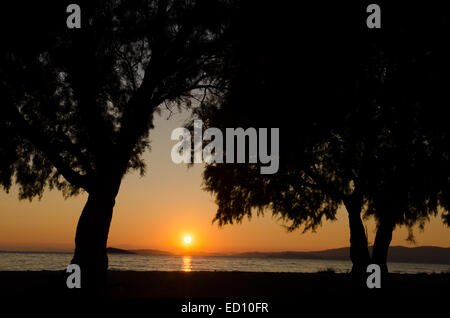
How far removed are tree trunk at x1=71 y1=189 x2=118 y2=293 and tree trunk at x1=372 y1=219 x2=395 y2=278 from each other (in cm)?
941

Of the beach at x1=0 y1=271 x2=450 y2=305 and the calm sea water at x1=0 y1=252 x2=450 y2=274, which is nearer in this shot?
the beach at x1=0 y1=271 x2=450 y2=305

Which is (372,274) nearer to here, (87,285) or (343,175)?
(343,175)

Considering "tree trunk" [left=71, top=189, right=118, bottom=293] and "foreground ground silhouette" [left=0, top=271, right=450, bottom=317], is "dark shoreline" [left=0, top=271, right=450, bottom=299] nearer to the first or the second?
"foreground ground silhouette" [left=0, top=271, right=450, bottom=317]

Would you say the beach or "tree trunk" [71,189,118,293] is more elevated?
"tree trunk" [71,189,118,293]

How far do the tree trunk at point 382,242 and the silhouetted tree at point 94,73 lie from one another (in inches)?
322

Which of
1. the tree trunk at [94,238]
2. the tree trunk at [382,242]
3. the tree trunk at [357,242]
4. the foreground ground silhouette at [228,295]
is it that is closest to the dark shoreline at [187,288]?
the foreground ground silhouette at [228,295]

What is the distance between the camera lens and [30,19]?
1244cm

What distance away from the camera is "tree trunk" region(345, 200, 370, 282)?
1841cm

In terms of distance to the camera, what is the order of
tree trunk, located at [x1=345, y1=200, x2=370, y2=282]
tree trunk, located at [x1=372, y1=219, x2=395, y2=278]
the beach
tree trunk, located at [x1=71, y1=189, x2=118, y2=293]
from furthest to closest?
tree trunk, located at [x1=345, y1=200, x2=370, y2=282] → tree trunk, located at [x1=372, y1=219, x2=395, y2=278] → tree trunk, located at [x1=71, y1=189, x2=118, y2=293] → the beach

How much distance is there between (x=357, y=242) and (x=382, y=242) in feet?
10.8

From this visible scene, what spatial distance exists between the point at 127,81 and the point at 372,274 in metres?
11.7

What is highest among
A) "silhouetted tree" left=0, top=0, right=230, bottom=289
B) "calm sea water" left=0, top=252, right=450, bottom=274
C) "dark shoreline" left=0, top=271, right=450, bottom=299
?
"silhouetted tree" left=0, top=0, right=230, bottom=289

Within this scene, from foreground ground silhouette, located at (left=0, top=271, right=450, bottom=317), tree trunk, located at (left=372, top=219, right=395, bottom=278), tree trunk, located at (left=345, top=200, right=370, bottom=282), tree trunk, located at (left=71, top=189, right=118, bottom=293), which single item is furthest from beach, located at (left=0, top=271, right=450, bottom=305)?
tree trunk, located at (left=345, top=200, right=370, bottom=282)

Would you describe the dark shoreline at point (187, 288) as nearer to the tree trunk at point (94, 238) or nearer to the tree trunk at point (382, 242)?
the tree trunk at point (94, 238)
